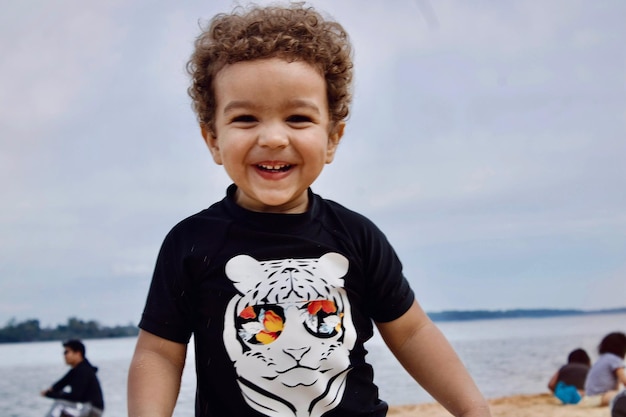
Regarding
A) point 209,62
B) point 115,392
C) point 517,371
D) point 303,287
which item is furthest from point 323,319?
point 517,371

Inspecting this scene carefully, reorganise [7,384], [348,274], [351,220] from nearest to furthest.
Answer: [348,274] → [351,220] → [7,384]

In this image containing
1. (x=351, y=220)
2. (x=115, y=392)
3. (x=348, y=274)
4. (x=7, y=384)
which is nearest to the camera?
(x=348, y=274)

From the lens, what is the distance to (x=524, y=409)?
1139 cm

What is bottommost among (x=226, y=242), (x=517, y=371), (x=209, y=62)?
(x=517, y=371)

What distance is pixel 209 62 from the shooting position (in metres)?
2.21

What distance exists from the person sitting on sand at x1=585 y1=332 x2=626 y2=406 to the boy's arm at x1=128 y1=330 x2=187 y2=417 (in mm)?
7901

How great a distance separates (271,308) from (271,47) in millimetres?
714

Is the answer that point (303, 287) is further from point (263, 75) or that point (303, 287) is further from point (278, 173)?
point (263, 75)

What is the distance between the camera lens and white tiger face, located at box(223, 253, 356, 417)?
1988 millimetres

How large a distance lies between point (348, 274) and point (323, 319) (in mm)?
161

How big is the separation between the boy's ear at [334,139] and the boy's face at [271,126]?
0.08 m

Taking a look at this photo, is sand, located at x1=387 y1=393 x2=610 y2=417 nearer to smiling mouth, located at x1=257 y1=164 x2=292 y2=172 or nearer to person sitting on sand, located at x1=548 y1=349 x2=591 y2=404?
person sitting on sand, located at x1=548 y1=349 x2=591 y2=404

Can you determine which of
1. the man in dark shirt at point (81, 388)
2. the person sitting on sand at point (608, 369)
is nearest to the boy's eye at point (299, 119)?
the man in dark shirt at point (81, 388)

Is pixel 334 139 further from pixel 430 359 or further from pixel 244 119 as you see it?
pixel 430 359
